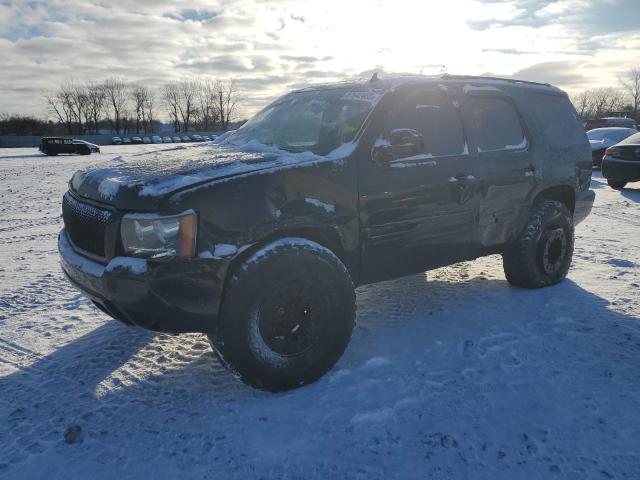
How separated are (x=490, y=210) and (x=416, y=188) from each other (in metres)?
0.92

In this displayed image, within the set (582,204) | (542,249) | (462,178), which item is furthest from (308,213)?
(582,204)

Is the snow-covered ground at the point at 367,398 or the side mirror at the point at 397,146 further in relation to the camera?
the side mirror at the point at 397,146

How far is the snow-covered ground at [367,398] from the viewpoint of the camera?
2338 millimetres

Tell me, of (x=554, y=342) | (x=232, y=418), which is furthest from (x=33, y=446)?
(x=554, y=342)

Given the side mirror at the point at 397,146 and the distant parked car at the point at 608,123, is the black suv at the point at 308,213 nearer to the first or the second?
the side mirror at the point at 397,146

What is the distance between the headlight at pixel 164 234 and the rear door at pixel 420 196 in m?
1.17

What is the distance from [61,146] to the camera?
35.5 meters

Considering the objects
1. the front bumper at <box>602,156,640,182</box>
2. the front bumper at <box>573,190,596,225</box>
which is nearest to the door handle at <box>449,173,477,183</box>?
the front bumper at <box>573,190,596,225</box>

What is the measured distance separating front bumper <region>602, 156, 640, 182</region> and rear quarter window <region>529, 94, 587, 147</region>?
25.1 ft

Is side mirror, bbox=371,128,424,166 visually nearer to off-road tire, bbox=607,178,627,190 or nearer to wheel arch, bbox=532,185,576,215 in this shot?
wheel arch, bbox=532,185,576,215

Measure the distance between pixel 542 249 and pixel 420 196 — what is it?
1.82 metres

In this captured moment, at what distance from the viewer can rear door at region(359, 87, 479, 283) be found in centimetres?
332

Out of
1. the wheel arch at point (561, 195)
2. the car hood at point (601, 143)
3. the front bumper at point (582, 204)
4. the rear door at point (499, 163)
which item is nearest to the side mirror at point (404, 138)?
the rear door at point (499, 163)

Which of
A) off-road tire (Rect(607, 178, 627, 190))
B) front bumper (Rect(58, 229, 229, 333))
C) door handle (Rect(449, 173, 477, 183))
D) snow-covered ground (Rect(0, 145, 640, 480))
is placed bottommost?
snow-covered ground (Rect(0, 145, 640, 480))
